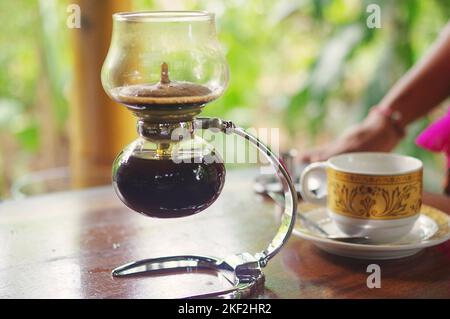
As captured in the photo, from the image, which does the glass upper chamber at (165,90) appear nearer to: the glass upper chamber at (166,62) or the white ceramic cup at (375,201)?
the glass upper chamber at (166,62)

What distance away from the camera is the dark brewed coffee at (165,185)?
835mm

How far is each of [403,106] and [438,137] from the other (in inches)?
7.9

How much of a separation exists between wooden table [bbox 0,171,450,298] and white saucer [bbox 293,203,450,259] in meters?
0.01

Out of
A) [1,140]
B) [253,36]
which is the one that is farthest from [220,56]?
[1,140]

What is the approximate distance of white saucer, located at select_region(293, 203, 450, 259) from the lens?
894 millimetres

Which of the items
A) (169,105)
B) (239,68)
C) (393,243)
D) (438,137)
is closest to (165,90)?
(169,105)

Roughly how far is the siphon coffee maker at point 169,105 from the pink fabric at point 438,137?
542mm

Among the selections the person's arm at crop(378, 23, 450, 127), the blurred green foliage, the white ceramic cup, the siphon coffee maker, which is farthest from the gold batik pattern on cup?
the blurred green foliage

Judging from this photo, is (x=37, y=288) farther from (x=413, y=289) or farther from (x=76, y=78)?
(x=76, y=78)

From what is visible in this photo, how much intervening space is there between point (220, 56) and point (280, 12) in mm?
1682

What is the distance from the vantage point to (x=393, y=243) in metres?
0.94

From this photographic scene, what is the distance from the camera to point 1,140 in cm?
314

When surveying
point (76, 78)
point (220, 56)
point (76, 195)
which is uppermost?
point (220, 56)

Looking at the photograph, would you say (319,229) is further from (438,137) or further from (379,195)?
(438,137)
